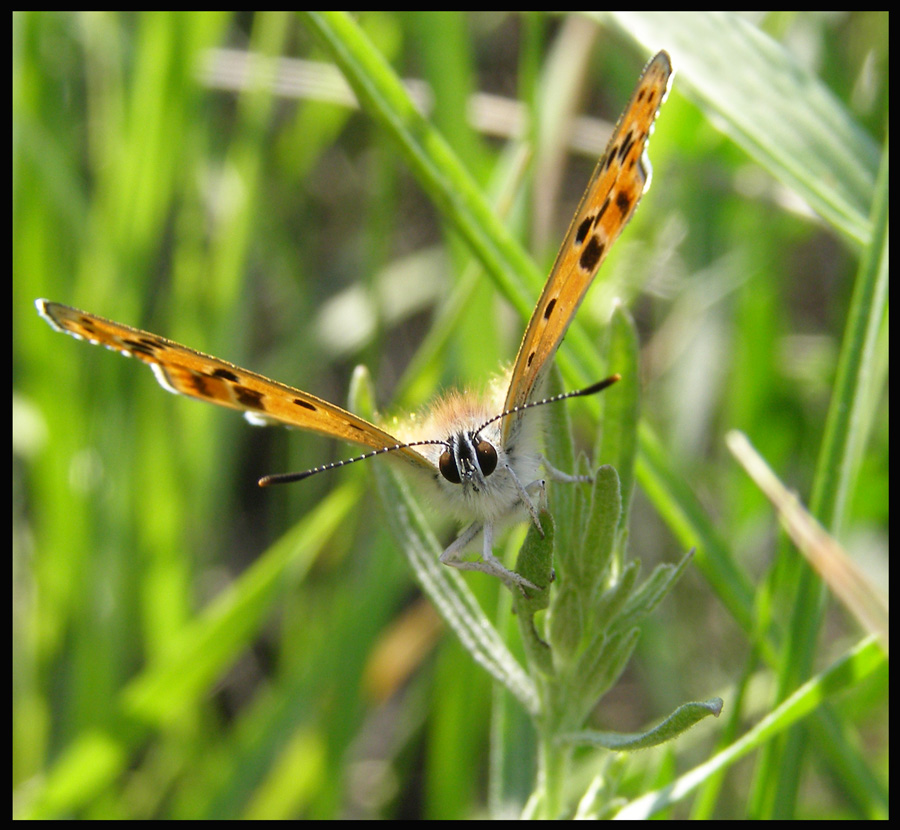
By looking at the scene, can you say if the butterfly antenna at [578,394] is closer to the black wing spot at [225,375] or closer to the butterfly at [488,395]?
the butterfly at [488,395]

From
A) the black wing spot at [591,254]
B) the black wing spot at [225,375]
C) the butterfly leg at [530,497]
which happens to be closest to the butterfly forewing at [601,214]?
the black wing spot at [591,254]

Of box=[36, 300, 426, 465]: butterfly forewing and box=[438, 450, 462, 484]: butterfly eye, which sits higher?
box=[36, 300, 426, 465]: butterfly forewing

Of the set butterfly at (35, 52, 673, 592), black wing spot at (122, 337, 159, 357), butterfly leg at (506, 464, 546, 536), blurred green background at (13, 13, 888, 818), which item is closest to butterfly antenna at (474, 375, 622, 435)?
butterfly at (35, 52, 673, 592)

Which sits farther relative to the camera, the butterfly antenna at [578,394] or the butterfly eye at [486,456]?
the butterfly eye at [486,456]

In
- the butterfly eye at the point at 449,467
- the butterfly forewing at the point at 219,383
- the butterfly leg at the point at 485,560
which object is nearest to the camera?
the butterfly leg at the point at 485,560

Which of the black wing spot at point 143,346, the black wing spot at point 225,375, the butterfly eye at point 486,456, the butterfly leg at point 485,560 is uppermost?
the black wing spot at point 143,346

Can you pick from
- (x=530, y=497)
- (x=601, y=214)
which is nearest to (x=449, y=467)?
(x=530, y=497)

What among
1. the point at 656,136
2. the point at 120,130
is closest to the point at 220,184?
the point at 120,130

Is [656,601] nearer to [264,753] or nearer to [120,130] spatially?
[264,753]

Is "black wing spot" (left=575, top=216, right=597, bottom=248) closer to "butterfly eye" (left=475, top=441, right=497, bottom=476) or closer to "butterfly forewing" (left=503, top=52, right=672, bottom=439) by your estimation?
"butterfly forewing" (left=503, top=52, right=672, bottom=439)
